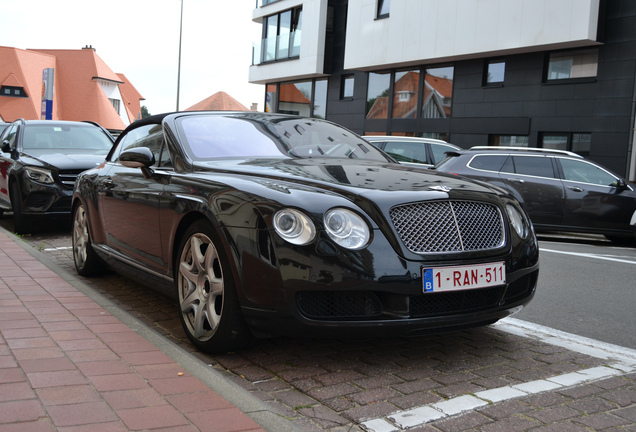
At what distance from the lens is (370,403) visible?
10.8 ft

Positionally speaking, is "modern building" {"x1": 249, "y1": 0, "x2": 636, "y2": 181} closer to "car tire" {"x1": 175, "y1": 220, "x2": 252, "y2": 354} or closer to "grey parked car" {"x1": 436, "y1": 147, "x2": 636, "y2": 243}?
"grey parked car" {"x1": 436, "y1": 147, "x2": 636, "y2": 243}

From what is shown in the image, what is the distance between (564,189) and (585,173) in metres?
0.43

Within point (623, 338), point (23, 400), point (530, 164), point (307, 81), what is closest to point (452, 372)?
point (623, 338)

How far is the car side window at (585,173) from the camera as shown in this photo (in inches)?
447

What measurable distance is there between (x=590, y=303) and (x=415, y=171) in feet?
8.38

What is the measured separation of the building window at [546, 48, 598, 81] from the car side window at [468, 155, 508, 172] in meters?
9.16

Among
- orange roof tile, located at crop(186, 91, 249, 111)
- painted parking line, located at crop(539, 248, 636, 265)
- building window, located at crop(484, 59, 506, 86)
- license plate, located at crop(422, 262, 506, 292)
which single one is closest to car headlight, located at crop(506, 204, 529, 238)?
license plate, located at crop(422, 262, 506, 292)

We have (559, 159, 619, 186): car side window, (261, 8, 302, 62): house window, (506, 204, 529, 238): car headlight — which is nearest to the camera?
(506, 204, 529, 238): car headlight

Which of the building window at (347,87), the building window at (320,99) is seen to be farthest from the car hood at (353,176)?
the building window at (320,99)

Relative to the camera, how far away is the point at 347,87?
99.3 feet

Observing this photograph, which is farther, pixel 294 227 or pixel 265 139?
pixel 265 139

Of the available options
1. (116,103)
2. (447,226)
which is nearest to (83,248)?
(447,226)

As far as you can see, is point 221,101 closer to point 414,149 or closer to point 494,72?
point 494,72

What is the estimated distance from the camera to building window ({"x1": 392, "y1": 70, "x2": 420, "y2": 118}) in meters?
25.9
